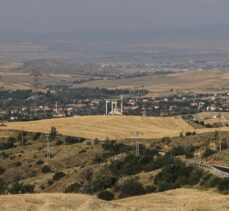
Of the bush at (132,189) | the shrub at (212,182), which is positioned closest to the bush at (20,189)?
the bush at (132,189)

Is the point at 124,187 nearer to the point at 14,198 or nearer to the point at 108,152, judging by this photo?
the point at 14,198

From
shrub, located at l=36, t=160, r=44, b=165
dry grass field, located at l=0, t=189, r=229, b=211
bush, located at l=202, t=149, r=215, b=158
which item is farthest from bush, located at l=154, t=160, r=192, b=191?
shrub, located at l=36, t=160, r=44, b=165

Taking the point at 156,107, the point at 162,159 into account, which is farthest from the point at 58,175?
the point at 156,107

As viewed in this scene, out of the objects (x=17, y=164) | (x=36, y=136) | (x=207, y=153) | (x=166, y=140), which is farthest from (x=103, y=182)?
(x=36, y=136)

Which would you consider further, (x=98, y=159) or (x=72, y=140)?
(x=72, y=140)

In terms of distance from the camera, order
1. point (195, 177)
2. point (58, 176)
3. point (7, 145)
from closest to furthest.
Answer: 1. point (195, 177)
2. point (58, 176)
3. point (7, 145)

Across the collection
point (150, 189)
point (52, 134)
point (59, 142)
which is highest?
point (52, 134)

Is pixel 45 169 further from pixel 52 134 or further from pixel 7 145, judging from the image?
pixel 52 134

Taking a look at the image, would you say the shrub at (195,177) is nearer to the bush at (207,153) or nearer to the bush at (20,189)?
the bush at (20,189)
